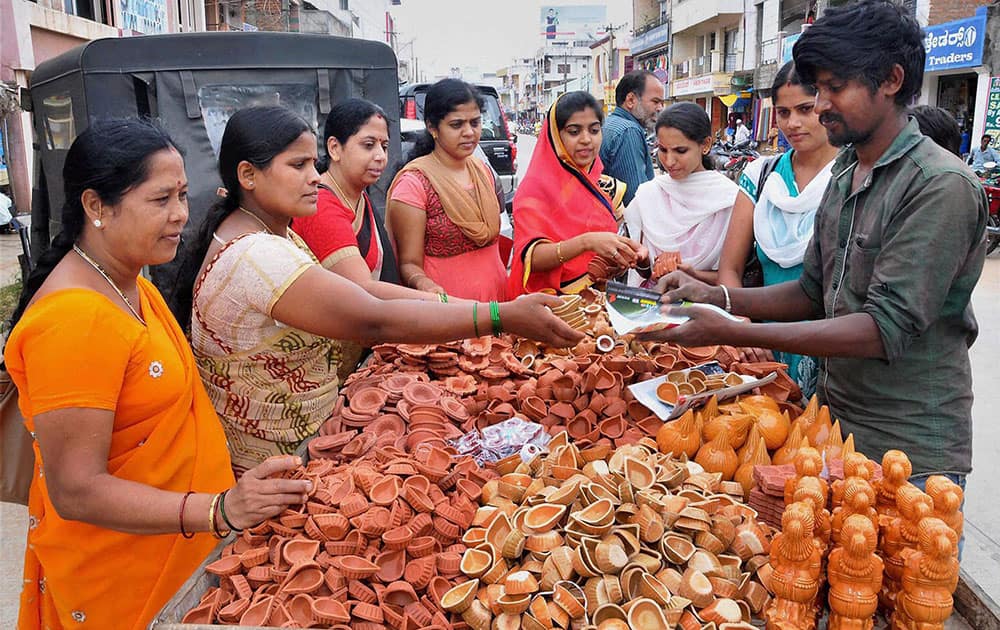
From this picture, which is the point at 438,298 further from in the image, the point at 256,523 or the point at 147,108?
the point at 147,108

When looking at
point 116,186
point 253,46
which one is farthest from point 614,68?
point 116,186

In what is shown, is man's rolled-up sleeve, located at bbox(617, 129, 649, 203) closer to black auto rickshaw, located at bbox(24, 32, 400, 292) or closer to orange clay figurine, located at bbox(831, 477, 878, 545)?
black auto rickshaw, located at bbox(24, 32, 400, 292)

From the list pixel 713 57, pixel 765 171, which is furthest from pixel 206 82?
pixel 713 57

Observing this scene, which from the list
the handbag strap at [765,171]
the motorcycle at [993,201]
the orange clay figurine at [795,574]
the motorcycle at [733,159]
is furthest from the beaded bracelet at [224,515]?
the motorcycle at [733,159]

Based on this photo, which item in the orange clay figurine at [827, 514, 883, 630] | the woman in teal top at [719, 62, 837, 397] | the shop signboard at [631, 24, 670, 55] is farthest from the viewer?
the shop signboard at [631, 24, 670, 55]

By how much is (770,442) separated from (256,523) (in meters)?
1.18

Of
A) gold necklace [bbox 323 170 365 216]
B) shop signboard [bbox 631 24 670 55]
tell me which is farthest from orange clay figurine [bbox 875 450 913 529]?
shop signboard [bbox 631 24 670 55]

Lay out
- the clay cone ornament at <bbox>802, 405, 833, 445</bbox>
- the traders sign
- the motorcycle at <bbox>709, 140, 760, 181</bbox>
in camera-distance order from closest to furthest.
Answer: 1. the clay cone ornament at <bbox>802, 405, 833, 445</bbox>
2. the traders sign
3. the motorcycle at <bbox>709, 140, 760, 181</bbox>

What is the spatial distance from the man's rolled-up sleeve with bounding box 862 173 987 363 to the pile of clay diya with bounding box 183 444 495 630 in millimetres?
999

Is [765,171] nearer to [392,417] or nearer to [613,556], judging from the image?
[392,417]

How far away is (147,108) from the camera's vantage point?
442 cm

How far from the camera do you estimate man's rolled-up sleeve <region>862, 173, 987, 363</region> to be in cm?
157

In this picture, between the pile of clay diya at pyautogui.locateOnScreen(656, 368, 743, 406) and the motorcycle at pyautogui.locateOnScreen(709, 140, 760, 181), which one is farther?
the motorcycle at pyautogui.locateOnScreen(709, 140, 760, 181)

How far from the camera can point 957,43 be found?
14758 mm
